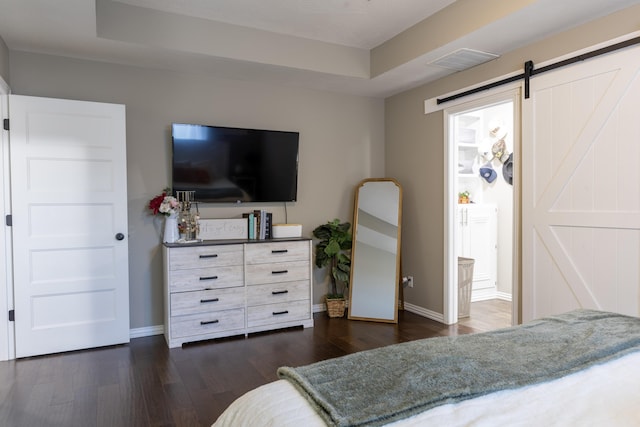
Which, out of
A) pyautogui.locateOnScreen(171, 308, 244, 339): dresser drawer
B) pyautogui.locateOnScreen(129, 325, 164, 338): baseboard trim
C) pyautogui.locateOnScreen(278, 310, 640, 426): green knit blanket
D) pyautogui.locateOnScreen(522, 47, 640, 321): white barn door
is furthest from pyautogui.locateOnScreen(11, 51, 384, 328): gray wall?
pyautogui.locateOnScreen(278, 310, 640, 426): green knit blanket

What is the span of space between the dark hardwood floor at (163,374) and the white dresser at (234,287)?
0.13m

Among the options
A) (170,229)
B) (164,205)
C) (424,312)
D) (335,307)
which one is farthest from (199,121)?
(424,312)

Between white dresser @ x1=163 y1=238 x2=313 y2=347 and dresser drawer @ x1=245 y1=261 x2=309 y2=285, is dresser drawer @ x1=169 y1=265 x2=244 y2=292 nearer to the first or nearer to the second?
white dresser @ x1=163 y1=238 x2=313 y2=347

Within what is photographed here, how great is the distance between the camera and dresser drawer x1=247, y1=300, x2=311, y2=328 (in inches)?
146

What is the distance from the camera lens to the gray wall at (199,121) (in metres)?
3.49

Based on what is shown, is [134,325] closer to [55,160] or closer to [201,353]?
[201,353]

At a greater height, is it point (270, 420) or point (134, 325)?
point (270, 420)

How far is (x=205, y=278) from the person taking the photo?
351 centimetres

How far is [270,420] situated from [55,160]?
3.11 meters

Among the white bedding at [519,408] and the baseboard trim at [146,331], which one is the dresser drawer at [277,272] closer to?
the baseboard trim at [146,331]

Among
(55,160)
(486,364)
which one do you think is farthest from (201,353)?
(486,364)

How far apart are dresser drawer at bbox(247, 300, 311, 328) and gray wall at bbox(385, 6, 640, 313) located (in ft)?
4.30

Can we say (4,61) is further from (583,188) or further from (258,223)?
(583,188)

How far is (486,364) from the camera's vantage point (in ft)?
4.10
